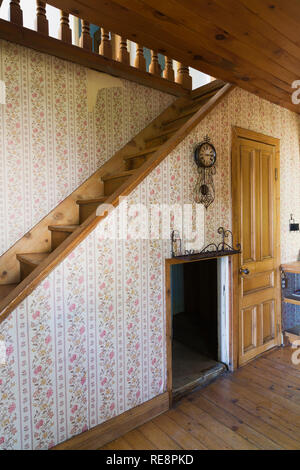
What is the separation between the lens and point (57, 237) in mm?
2193

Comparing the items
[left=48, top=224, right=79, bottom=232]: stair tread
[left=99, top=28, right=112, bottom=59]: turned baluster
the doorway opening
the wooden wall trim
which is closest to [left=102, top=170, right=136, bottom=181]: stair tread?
[left=48, top=224, right=79, bottom=232]: stair tread

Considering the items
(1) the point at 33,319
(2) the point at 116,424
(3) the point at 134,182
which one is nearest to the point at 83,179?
(3) the point at 134,182

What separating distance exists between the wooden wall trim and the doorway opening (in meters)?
1.86

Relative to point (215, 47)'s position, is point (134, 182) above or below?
below

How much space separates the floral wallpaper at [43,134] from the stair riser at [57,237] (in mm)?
189

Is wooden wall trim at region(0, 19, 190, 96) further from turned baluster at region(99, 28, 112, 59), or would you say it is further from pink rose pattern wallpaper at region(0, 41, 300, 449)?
pink rose pattern wallpaper at region(0, 41, 300, 449)

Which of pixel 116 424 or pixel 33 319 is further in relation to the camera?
pixel 116 424

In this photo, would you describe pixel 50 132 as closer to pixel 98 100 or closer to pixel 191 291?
pixel 98 100

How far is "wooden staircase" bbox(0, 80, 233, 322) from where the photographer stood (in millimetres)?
1684

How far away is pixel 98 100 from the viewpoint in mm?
2557

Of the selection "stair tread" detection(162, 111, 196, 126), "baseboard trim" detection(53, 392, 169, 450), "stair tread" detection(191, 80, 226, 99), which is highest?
"stair tread" detection(191, 80, 226, 99)

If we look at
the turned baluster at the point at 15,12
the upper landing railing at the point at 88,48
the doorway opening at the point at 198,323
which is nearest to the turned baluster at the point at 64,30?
the upper landing railing at the point at 88,48

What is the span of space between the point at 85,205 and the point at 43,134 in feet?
2.07

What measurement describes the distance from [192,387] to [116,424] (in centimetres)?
83
